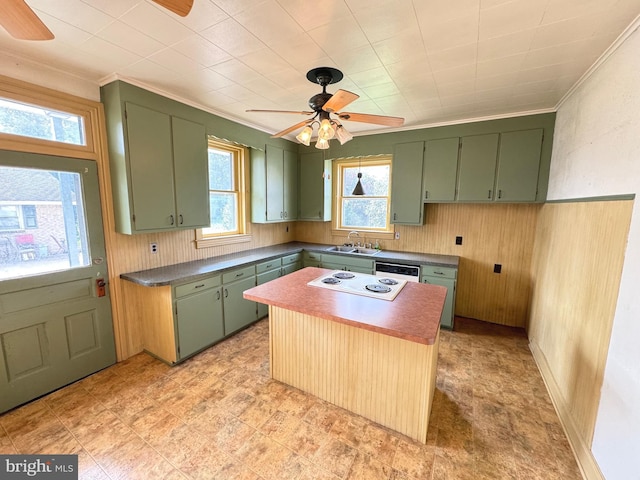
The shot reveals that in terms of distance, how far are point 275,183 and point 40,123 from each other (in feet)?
8.21

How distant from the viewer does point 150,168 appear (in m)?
2.50

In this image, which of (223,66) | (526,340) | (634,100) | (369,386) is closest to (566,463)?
(369,386)

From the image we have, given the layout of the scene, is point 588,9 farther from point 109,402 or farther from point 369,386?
point 109,402

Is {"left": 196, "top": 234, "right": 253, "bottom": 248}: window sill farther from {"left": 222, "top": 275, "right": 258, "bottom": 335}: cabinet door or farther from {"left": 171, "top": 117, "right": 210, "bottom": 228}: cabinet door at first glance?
{"left": 222, "top": 275, "right": 258, "bottom": 335}: cabinet door

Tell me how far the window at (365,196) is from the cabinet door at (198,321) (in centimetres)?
240

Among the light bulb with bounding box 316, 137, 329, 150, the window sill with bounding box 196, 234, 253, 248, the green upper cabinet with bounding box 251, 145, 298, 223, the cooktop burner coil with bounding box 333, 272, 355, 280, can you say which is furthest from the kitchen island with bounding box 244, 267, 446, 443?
the green upper cabinet with bounding box 251, 145, 298, 223

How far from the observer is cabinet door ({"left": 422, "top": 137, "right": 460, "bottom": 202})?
3.37 m

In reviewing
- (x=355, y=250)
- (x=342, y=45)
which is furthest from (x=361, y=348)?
(x=355, y=250)

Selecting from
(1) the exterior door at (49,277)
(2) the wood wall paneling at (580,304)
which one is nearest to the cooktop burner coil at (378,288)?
(2) the wood wall paneling at (580,304)

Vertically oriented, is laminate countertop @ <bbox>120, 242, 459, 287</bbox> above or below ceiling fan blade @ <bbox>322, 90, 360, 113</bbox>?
below

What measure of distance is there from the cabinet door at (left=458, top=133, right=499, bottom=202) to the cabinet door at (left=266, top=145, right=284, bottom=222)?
2.53 meters

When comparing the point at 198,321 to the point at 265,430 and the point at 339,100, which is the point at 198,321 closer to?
the point at 265,430

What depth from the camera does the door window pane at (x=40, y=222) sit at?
1960 mm

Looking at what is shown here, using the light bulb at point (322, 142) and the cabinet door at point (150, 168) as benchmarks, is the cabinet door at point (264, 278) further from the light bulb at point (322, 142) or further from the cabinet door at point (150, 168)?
the light bulb at point (322, 142)
